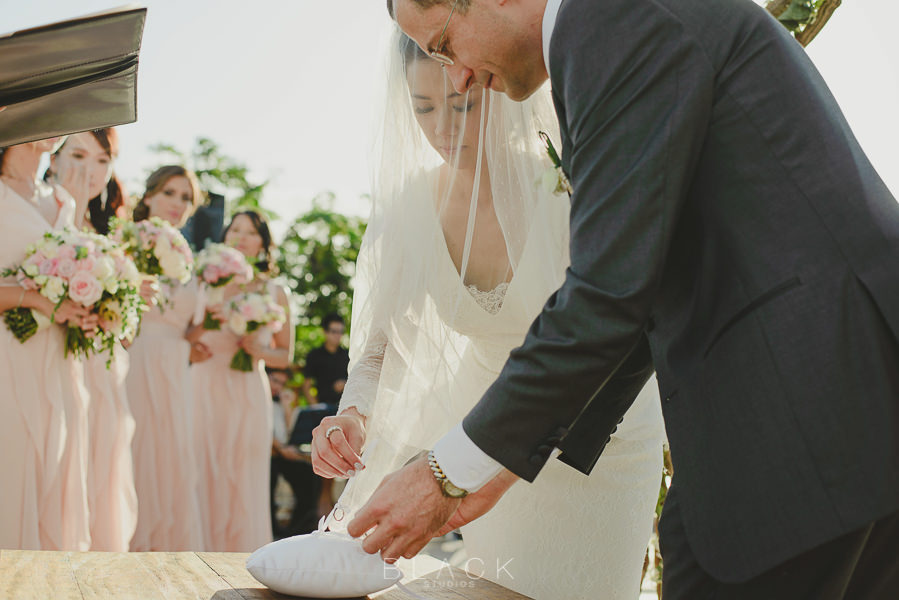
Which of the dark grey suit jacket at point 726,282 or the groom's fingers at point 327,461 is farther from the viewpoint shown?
the groom's fingers at point 327,461

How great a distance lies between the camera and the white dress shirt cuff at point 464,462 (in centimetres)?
139

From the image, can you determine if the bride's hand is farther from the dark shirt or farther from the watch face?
the dark shirt

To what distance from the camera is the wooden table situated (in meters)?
1.76

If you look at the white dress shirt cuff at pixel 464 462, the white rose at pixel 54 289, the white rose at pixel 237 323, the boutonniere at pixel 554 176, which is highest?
the boutonniere at pixel 554 176

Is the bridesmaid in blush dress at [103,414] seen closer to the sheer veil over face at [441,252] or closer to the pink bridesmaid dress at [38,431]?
the pink bridesmaid dress at [38,431]

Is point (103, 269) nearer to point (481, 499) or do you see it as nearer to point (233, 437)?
point (233, 437)

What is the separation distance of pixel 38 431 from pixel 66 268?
0.85m

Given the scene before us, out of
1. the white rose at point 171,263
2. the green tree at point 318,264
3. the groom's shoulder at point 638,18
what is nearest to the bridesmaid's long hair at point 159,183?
the white rose at point 171,263

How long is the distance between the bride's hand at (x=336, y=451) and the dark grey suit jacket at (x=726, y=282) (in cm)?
93

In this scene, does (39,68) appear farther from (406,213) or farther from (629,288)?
(629,288)

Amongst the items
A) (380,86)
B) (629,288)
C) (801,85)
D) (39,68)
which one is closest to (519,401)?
(629,288)

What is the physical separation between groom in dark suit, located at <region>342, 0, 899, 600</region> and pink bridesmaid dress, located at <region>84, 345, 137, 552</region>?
4292 mm

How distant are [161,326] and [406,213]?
4.44 metres

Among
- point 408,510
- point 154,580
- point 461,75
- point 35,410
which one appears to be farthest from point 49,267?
point 408,510
